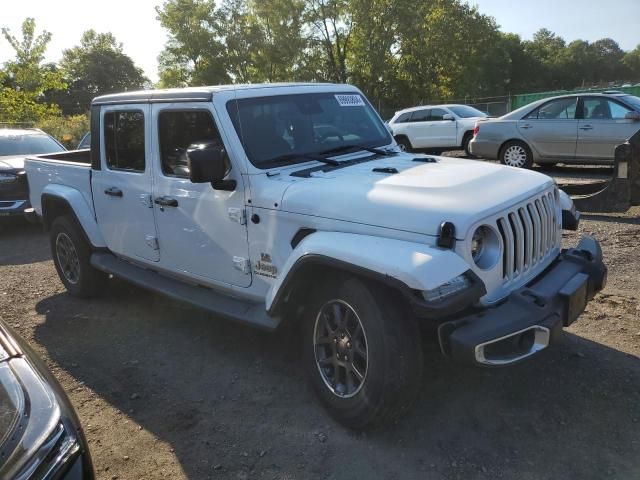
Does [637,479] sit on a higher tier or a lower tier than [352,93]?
lower

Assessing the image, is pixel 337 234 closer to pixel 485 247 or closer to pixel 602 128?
pixel 485 247

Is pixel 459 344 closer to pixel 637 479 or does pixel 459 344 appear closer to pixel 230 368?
pixel 637 479

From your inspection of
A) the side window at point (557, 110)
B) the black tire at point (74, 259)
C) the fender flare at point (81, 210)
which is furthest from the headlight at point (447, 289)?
the side window at point (557, 110)

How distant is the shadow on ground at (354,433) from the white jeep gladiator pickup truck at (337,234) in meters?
0.27

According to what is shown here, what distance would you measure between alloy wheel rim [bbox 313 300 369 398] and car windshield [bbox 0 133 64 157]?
8.96 metres

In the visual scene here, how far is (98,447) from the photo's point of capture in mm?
3242

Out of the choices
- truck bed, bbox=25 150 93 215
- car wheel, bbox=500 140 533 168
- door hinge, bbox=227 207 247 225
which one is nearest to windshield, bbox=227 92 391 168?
door hinge, bbox=227 207 247 225

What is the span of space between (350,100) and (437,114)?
1234 cm

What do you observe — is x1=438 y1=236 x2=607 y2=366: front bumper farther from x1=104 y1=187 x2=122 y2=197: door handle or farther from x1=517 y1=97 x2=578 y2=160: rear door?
x1=517 y1=97 x2=578 y2=160: rear door

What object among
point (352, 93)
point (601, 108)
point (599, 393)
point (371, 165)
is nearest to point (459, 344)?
point (599, 393)

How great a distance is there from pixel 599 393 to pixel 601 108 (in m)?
8.72

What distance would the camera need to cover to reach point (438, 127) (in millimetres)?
16016

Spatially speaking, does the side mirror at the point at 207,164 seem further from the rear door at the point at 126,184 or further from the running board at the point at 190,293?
the rear door at the point at 126,184

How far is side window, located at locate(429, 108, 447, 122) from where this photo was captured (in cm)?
1608
